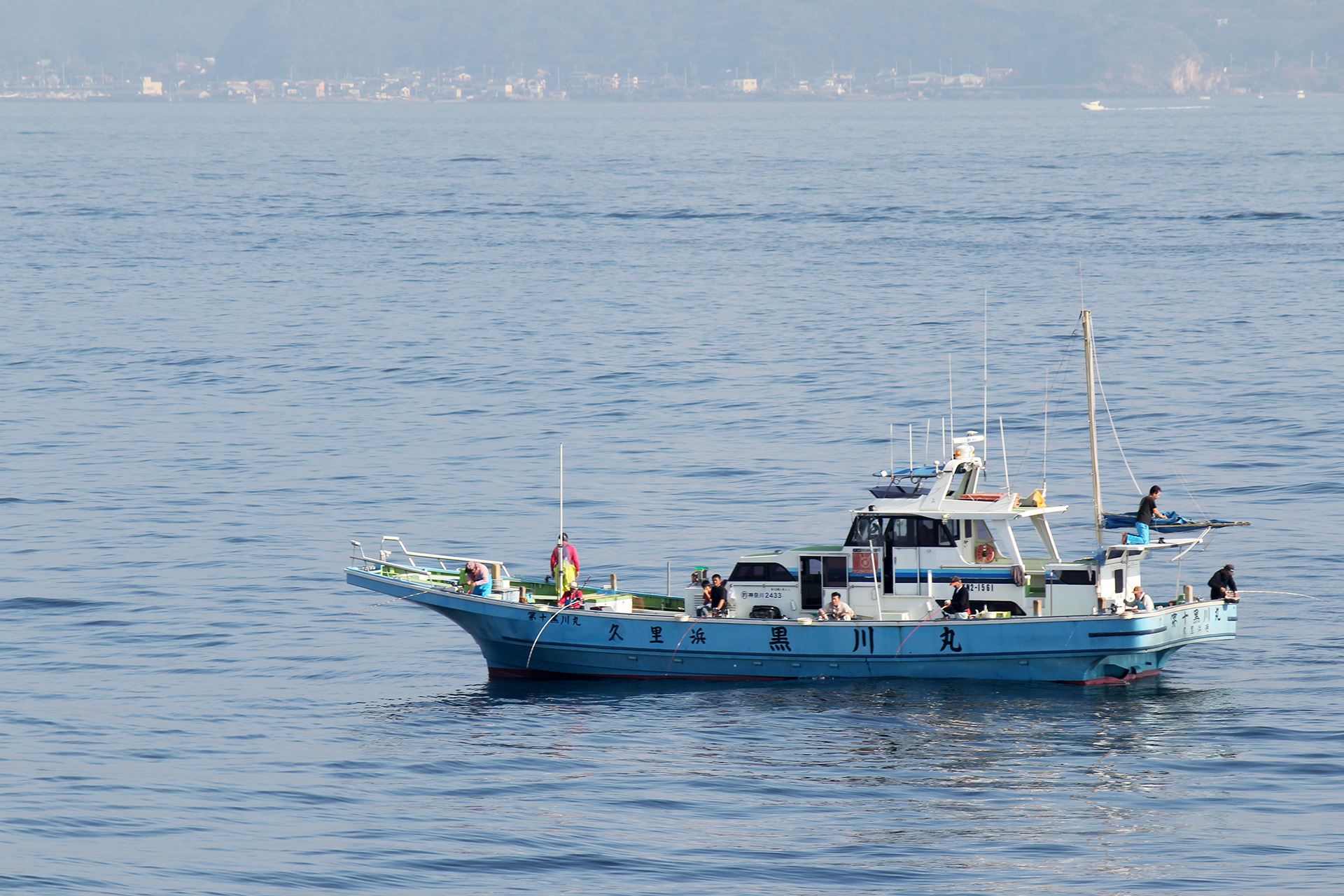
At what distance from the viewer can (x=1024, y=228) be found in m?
121

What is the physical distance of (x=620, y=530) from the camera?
4956cm

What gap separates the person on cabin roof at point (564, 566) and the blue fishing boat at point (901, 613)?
0.59 meters

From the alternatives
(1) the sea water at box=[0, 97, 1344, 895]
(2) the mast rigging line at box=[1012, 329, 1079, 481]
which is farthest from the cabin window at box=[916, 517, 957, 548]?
(2) the mast rigging line at box=[1012, 329, 1079, 481]

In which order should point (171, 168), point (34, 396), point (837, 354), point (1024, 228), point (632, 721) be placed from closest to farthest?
point (632, 721)
point (34, 396)
point (837, 354)
point (1024, 228)
point (171, 168)

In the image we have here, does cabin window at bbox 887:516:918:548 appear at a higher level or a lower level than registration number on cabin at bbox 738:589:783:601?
higher

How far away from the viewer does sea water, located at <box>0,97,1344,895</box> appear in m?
28.2

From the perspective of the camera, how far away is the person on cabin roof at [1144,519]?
3584 centimetres

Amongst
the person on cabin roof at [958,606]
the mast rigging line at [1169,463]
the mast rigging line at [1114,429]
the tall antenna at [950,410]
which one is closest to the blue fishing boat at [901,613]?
the person on cabin roof at [958,606]

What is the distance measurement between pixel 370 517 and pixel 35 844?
24.4 m

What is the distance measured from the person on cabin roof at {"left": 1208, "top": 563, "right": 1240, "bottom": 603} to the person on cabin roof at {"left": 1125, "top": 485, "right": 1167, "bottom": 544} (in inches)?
73.3

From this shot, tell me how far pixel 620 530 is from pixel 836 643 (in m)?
14.9

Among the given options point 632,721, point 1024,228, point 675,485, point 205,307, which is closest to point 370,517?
point 675,485

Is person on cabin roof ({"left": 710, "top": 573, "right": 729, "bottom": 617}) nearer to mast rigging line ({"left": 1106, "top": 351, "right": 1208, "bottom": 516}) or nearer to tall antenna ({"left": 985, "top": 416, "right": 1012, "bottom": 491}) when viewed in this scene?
tall antenna ({"left": 985, "top": 416, "right": 1012, "bottom": 491})

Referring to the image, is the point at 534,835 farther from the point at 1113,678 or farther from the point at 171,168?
the point at 171,168
